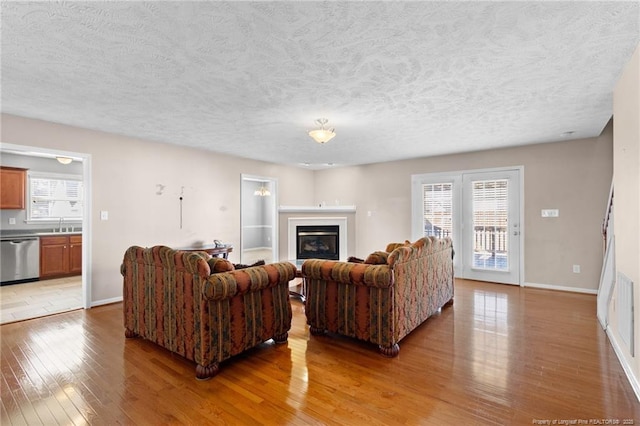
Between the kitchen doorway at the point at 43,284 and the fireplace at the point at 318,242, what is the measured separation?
139 inches

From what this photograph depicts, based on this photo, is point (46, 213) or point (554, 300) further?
point (46, 213)

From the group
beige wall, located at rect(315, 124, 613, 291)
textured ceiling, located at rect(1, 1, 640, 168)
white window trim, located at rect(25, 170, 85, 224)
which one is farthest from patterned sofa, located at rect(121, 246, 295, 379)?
white window trim, located at rect(25, 170, 85, 224)

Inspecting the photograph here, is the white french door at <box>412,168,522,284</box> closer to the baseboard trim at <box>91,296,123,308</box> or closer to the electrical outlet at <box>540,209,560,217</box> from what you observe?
the electrical outlet at <box>540,209,560,217</box>

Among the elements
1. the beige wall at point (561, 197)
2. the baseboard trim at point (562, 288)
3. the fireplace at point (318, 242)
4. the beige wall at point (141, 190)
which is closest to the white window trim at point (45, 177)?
the beige wall at point (141, 190)

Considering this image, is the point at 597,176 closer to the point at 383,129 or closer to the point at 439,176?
the point at 439,176

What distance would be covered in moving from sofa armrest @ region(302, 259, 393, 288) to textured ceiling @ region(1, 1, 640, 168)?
1640 mm

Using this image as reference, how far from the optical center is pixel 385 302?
274cm

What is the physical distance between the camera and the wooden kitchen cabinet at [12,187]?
5.61 m

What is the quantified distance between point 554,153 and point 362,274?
432 cm

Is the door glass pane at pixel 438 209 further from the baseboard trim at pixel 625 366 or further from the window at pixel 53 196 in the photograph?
the window at pixel 53 196

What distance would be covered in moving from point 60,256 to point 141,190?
2916mm

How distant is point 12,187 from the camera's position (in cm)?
572

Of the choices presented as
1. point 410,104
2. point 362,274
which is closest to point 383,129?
point 410,104

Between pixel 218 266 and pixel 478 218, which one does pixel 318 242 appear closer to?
pixel 478 218
